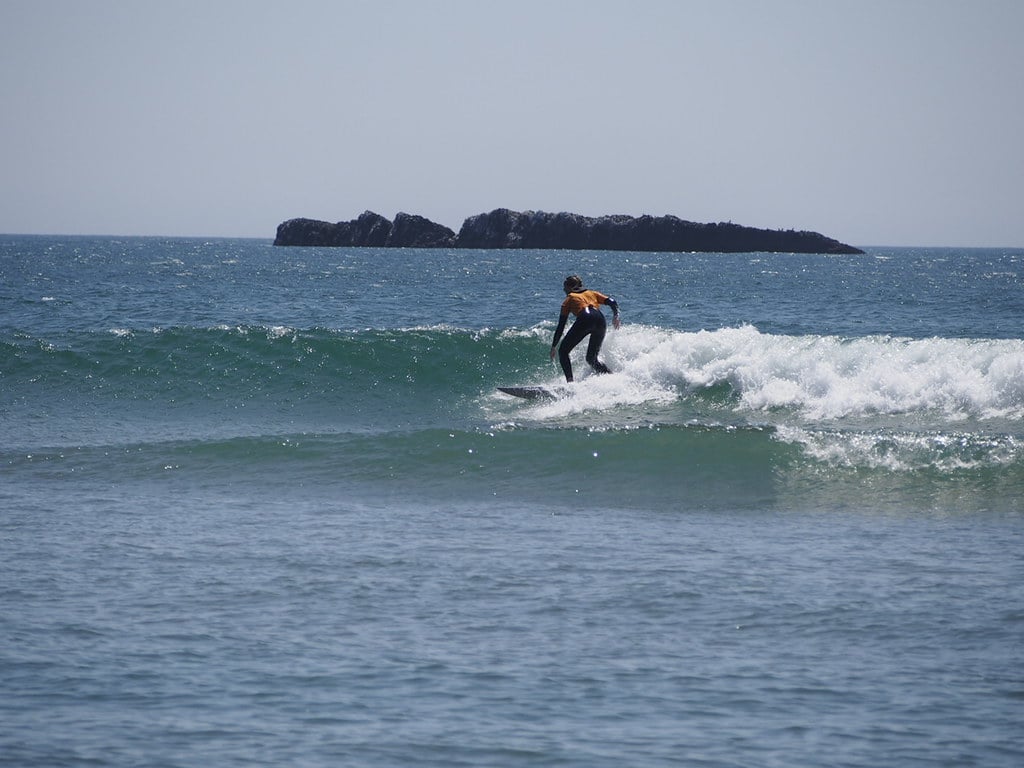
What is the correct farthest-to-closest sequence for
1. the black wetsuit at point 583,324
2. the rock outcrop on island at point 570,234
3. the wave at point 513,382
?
1. the rock outcrop on island at point 570,234
2. the black wetsuit at point 583,324
3. the wave at point 513,382

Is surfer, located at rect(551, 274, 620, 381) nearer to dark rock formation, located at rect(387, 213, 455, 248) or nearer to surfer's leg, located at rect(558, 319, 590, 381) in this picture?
surfer's leg, located at rect(558, 319, 590, 381)

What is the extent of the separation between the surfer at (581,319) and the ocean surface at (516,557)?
1.96 ft

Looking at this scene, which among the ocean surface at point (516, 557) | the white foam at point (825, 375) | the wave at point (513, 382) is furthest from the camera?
the white foam at point (825, 375)

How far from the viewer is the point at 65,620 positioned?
Result: 6.30 metres

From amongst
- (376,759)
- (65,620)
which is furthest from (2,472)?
(376,759)

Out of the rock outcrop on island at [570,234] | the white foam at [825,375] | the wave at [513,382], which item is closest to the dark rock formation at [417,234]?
the rock outcrop on island at [570,234]

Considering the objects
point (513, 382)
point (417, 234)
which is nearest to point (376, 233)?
point (417, 234)

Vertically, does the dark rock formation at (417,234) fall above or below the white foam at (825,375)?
above

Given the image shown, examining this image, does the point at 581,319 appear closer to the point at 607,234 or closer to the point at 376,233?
the point at 607,234

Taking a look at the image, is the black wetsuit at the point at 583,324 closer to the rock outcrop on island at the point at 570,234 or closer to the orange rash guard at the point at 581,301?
the orange rash guard at the point at 581,301

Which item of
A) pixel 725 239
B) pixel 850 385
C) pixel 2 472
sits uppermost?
pixel 725 239

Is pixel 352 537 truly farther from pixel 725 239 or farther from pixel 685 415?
pixel 725 239

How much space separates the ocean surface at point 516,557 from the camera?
495 centimetres

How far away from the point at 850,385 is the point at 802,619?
9.42 m
